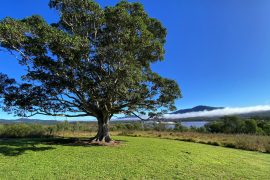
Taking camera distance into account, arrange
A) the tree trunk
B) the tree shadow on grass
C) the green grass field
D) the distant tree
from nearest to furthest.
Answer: the green grass field → the tree shadow on grass → the tree trunk → the distant tree

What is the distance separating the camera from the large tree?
481 inches

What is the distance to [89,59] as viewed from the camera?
47.2 feet

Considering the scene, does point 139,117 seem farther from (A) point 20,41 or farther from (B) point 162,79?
(A) point 20,41

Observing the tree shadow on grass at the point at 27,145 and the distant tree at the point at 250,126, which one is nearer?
the tree shadow on grass at the point at 27,145

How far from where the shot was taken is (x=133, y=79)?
1299 cm

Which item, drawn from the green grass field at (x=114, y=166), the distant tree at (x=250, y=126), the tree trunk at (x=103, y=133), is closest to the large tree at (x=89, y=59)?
the tree trunk at (x=103, y=133)

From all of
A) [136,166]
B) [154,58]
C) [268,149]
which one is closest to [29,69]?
[154,58]

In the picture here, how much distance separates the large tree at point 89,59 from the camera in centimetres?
1221

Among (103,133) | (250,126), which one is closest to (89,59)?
(103,133)

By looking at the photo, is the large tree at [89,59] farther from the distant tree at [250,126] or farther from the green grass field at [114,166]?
the distant tree at [250,126]

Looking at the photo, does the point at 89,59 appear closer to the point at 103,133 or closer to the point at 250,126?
the point at 103,133

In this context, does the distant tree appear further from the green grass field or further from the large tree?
the green grass field

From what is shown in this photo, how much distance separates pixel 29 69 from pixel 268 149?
728 inches

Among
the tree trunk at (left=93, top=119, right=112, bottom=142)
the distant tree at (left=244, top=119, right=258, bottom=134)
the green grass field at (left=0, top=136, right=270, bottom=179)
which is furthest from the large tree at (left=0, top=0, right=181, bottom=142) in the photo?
the distant tree at (left=244, top=119, right=258, bottom=134)
